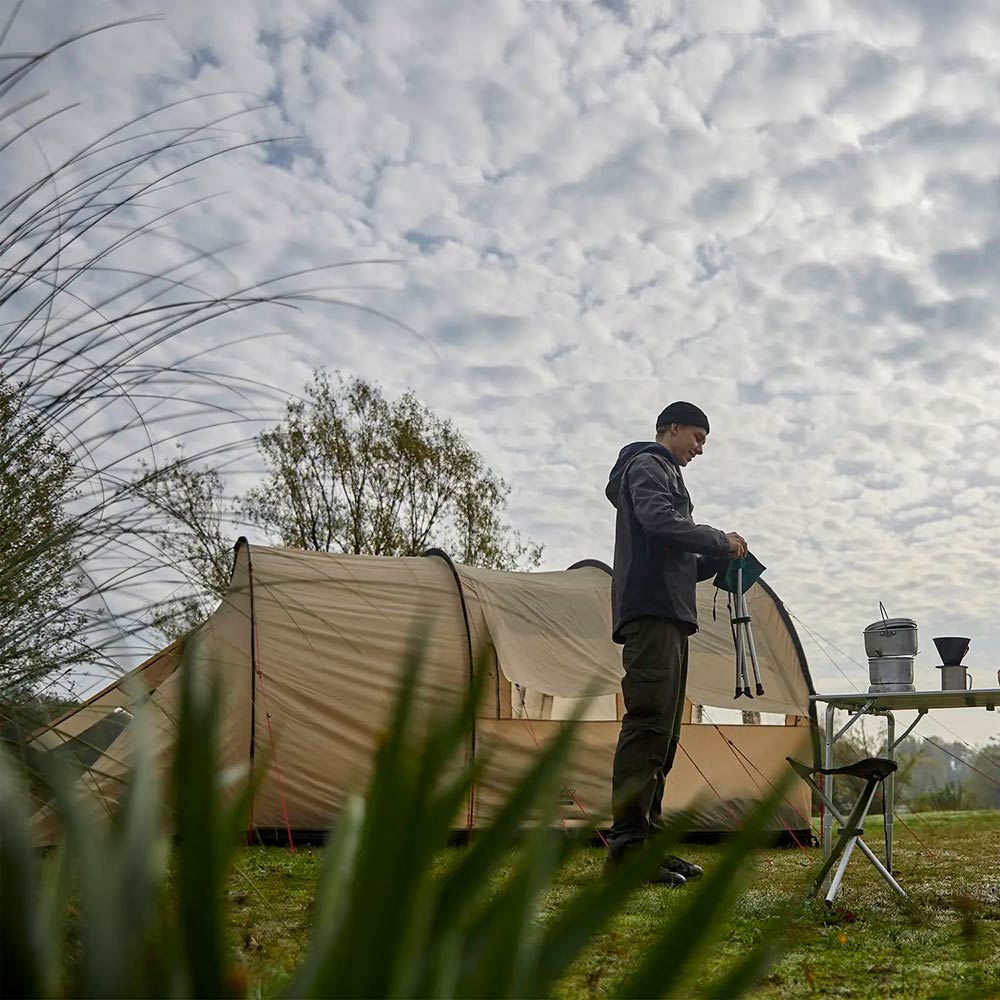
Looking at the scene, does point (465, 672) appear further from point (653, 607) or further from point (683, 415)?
point (683, 415)

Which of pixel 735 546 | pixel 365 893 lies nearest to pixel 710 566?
pixel 735 546

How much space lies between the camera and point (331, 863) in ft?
1.87

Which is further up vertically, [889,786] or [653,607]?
[653,607]

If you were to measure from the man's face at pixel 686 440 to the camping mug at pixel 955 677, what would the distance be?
1338 millimetres

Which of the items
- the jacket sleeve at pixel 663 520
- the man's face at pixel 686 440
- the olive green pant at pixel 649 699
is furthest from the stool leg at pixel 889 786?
the man's face at pixel 686 440

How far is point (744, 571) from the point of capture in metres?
5.00

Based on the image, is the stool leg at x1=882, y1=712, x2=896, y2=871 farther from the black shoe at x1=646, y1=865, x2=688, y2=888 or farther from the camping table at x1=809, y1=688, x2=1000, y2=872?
the black shoe at x1=646, y1=865, x2=688, y2=888

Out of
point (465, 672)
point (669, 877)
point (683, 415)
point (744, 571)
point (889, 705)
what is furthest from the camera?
point (465, 672)

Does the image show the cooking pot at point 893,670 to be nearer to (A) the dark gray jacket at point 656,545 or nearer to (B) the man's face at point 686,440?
(A) the dark gray jacket at point 656,545

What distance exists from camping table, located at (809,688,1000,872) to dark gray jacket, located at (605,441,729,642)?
70cm

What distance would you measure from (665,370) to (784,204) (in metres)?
1.68

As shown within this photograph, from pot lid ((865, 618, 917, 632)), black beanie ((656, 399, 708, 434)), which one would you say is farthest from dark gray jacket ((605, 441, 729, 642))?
pot lid ((865, 618, 917, 632))

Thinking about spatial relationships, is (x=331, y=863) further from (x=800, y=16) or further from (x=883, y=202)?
(x=883, y=202)

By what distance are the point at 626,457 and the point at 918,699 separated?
151cm
